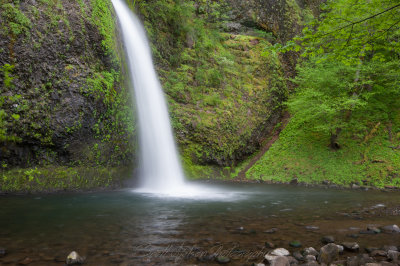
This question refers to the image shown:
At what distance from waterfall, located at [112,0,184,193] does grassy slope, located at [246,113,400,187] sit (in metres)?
4.63

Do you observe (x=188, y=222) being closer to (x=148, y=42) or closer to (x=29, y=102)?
(x=29, y=102)

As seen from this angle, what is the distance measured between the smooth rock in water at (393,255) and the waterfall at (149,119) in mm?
7424

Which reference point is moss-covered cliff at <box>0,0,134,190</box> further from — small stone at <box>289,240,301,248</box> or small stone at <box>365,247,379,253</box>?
small stone at <box>365,247,379,253</box>

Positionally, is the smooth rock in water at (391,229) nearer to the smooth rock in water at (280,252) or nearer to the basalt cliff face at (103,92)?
the smooth rock in water at (280,252)

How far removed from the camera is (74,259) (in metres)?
2.91

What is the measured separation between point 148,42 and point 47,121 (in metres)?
7.57

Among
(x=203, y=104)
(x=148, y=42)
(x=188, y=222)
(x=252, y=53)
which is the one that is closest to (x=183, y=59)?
(x=148, y=42)

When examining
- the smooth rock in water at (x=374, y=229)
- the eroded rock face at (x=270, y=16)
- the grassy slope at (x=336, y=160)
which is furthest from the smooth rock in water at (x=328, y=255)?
the eroded rock face at (x=270, y=16)

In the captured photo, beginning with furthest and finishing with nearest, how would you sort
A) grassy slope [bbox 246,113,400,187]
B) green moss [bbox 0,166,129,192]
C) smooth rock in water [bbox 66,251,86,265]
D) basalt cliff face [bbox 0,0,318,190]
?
grassy slope [bbox 246,113,400,187]
basalt cliff face [bbox 0,0,318,190]
green moss [bbox 0,166,129,192]
smooth rock in water [bbox 66,251,86,265]

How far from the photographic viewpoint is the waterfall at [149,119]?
10.4 meters

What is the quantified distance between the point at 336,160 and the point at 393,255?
10704 mm

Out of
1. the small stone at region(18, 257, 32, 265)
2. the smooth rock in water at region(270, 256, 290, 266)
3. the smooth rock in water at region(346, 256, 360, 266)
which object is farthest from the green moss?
the smooth rock in water at region(346, 256, 360, 266)

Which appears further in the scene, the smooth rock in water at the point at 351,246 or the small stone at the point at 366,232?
the small stone at the point at 366,232

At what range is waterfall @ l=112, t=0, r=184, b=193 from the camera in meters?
10.4
